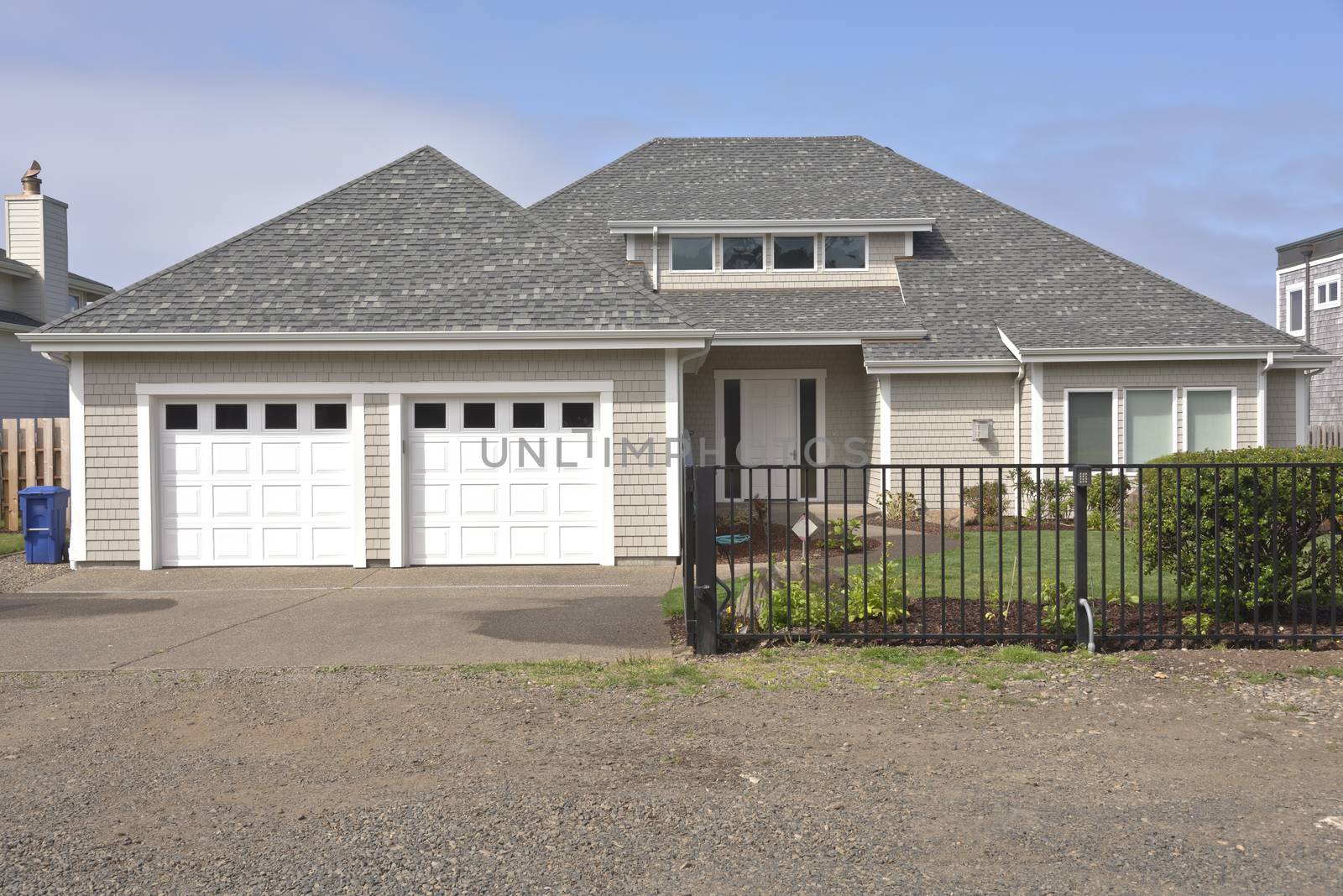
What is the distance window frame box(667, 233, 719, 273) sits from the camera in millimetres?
20500

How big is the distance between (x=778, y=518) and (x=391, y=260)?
296 inches

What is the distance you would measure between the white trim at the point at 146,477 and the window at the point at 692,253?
Result: 1044 cm

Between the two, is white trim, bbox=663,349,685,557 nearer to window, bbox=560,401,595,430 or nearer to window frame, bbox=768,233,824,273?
window, bbox=560,401,595,430

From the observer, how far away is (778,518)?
17703 millimetres

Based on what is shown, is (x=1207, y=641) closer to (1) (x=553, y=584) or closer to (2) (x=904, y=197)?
(1) (x=553, y=584)

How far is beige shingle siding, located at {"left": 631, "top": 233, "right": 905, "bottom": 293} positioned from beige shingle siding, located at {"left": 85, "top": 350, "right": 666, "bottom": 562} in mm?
7958

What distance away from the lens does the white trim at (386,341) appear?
40.8ft

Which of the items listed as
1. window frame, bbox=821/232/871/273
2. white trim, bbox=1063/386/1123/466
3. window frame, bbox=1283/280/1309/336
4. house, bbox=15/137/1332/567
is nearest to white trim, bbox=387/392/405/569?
house, bbox=15/137/1332/567

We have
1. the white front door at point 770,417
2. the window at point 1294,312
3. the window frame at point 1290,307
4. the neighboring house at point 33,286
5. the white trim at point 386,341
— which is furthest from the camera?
the window at point 1294,312

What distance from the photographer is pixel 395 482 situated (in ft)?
41.7

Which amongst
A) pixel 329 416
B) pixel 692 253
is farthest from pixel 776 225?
pixel 329 416

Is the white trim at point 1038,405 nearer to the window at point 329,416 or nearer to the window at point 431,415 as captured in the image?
the window at point 431,415

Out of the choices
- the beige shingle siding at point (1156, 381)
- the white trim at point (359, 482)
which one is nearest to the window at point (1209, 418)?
the beige shingle siding at point (1156, 381)

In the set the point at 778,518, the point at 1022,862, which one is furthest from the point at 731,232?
the point at 1022,862
